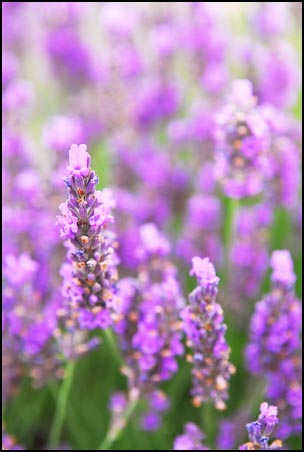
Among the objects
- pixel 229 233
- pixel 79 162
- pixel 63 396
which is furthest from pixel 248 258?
pixel 79 162

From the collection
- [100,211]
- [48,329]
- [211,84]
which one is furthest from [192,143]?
[100,211]

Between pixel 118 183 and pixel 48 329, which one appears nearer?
pixel 48 329

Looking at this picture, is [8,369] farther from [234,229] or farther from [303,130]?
[303,130]

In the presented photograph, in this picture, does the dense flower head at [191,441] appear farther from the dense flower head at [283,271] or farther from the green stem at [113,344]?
the dense flower head at [283,271]

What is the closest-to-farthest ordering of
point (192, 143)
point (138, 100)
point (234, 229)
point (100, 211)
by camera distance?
point (100, 211) < point (234, 229) < point (192, 143) < point (138, 100)

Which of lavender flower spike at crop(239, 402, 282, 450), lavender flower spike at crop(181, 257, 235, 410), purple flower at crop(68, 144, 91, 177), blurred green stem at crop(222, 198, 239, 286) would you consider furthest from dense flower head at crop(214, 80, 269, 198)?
lavender flower spike at crop(239, 402, 282, 450)

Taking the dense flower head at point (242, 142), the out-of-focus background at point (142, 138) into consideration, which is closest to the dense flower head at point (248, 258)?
the out-of-focus background at point (142, 138)

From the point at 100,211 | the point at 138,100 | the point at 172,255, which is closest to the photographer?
the point at 100,211
